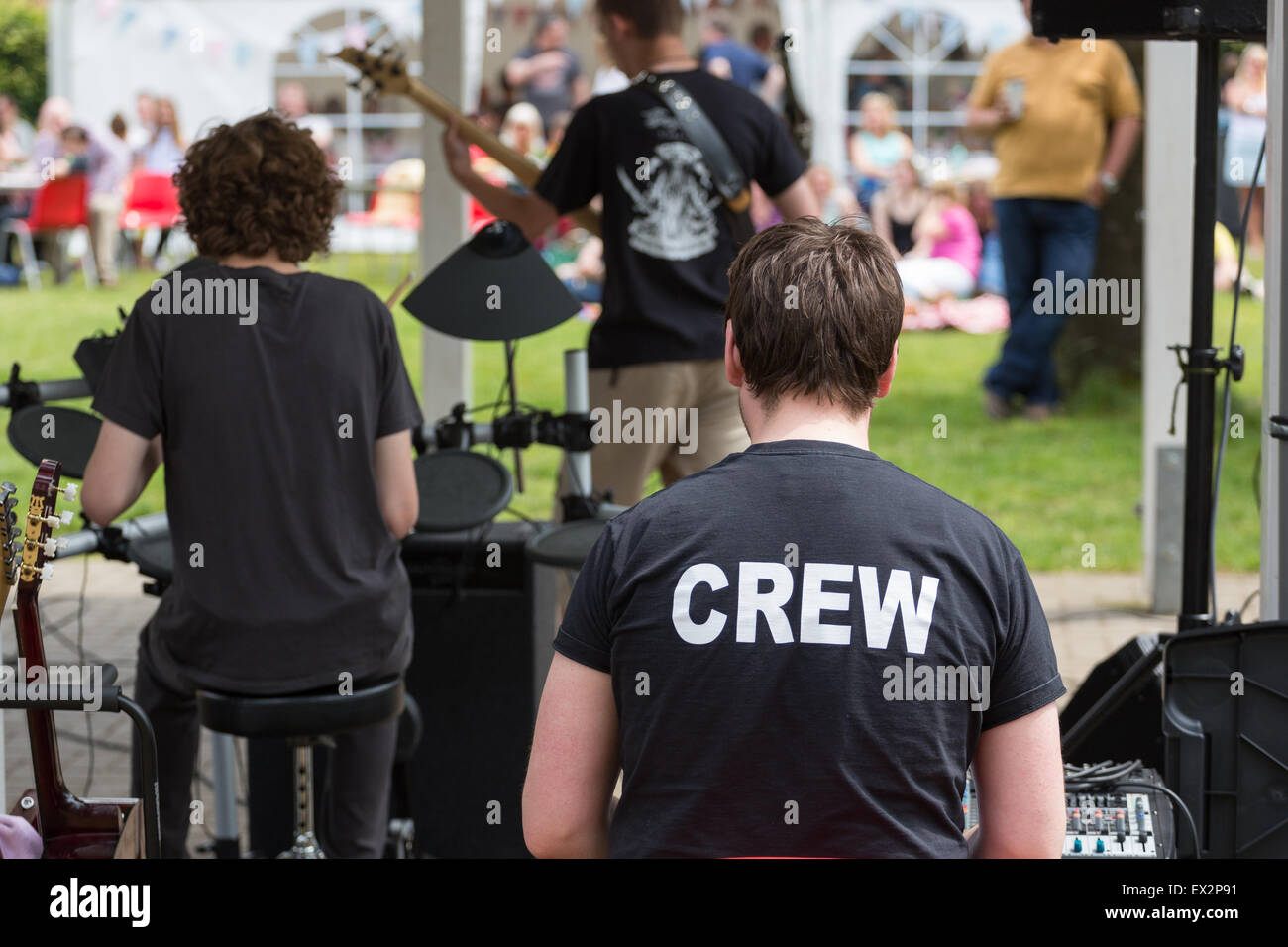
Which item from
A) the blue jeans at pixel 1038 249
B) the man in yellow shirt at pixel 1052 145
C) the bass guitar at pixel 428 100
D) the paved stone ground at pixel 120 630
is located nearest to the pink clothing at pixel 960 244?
the blue jeans at pixel 1038 249

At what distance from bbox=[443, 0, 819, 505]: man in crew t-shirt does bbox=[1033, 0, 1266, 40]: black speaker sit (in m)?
0.94

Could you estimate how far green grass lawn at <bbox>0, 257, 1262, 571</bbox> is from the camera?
270 inches

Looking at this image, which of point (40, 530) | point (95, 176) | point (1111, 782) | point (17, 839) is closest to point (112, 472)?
point (40, 530)

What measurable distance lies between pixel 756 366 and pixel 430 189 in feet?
11.2

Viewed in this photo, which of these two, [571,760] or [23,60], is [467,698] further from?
[23,60]

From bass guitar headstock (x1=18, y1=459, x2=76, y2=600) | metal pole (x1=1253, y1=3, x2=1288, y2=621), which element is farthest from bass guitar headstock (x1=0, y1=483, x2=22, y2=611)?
metal pole (x1=1253, y1=3, x2=1288, y2=621)

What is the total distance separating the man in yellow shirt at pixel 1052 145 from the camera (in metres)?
7.39

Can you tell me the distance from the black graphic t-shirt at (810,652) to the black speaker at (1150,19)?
5.79 ft

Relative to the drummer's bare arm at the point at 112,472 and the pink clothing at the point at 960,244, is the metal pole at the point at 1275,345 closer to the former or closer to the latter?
the drummer's bare arm at the point at 112,472

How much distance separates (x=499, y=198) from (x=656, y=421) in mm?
712

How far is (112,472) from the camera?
8.89 feet

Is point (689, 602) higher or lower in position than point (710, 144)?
lower

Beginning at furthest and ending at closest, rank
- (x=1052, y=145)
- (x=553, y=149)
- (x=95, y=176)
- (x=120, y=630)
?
(x=95, y=176), (x=553, y=149), (x=1052, y=145), (x=120, y=630)
